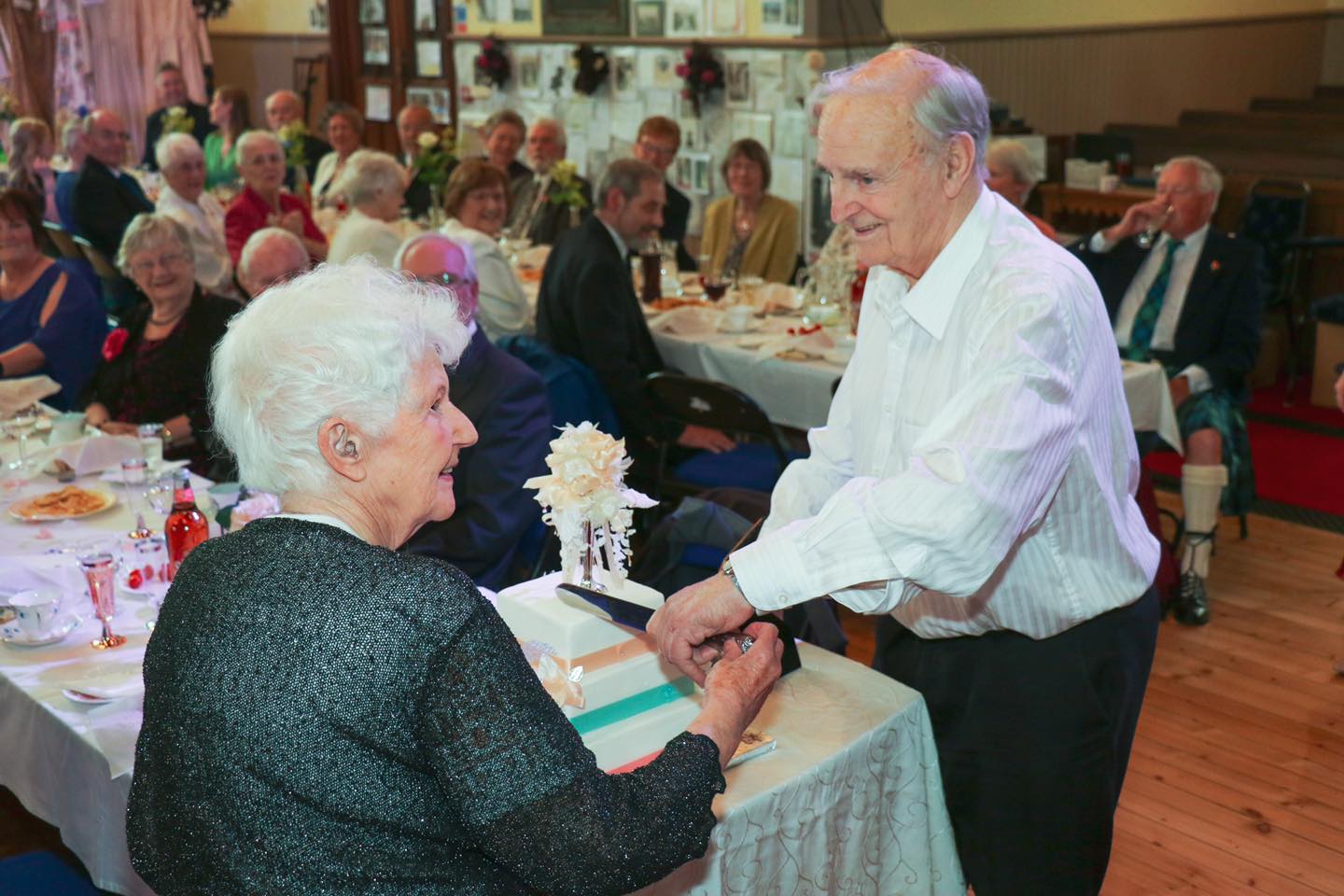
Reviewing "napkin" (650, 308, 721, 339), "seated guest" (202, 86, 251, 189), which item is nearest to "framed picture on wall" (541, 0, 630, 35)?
"seated guest" (202, 86, 251, 189)

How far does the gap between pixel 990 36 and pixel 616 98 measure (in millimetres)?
2545

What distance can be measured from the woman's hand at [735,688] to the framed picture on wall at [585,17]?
314 inches

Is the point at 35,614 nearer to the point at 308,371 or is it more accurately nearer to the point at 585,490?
the point at 585,490

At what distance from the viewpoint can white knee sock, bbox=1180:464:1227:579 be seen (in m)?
4.38

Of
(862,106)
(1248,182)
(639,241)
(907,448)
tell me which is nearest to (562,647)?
(907,448)

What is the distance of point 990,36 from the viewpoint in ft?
27.5

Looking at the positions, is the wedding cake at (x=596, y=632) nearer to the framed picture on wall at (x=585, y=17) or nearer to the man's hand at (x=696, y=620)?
the man's hand at (x=696, y=620)

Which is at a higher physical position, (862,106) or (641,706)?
(862,106)

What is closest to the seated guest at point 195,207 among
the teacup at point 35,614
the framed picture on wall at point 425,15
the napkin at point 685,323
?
the napkin at point 685,323

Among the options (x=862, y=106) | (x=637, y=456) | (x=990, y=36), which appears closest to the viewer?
(x=862, y=106)

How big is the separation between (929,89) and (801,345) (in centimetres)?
298

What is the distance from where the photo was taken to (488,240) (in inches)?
202

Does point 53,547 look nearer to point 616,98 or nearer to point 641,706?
point 641,706

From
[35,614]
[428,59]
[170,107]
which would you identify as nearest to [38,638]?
[35,614]
